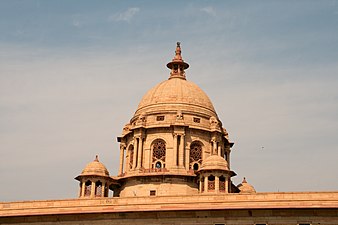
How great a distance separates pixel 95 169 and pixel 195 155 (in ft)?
37.7

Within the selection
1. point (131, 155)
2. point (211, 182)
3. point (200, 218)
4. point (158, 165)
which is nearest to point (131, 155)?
point (131, 155)

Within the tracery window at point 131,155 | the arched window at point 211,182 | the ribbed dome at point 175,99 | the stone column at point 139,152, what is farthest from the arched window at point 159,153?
the arched window at point 211,182

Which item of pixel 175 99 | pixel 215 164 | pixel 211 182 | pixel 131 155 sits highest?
pixel 175 99

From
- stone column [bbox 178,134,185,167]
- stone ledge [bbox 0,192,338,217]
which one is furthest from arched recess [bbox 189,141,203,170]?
stone ledge [bbox 0,192,338,217]

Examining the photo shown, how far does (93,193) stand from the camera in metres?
59.0

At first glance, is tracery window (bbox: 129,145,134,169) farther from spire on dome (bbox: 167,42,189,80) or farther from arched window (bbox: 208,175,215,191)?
arched window (bbox: 208,175,215,191)

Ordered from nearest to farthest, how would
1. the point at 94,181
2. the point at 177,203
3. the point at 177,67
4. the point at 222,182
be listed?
the point at 177,203 < the point at 222,182 < the point at 94,181 < the point at 177,67

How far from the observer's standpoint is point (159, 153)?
206 ft

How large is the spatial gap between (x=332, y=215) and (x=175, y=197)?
1217 cm

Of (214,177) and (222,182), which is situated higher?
(214,177)

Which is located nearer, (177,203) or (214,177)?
(177,203)

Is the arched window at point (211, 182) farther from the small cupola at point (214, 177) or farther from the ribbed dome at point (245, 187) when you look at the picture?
the ribbed dome at point (245, 187)

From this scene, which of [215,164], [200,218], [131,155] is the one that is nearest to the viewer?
[200,218]

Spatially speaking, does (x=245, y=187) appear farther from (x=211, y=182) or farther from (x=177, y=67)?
(x=177, y=67)
